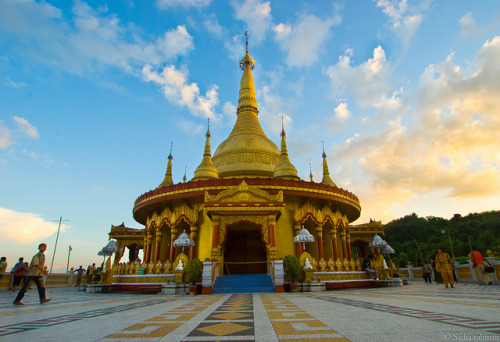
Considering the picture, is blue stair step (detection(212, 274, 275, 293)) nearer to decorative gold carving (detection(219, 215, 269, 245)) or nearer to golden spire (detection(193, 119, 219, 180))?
decorative gold carving (detection(219, 215, 269, 245))

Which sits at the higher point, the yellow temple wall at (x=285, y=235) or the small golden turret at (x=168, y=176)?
the small golden turret at (x=168, y=176)

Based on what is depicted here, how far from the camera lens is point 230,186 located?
18859 millimetres

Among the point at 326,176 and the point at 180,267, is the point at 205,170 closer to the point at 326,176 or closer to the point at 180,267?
the point at 180,267

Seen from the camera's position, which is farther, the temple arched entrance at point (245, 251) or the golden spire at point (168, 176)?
the golden spire at point (168, 176)

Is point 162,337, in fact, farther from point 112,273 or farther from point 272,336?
point 112,273

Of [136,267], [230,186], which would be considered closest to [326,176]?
[230,186]

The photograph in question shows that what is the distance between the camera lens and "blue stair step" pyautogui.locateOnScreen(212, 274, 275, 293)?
542 inches

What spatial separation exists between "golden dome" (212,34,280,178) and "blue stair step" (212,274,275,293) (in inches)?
434

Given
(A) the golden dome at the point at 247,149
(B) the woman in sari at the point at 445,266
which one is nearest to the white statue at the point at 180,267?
(A) the golden dome at the point at 247,149

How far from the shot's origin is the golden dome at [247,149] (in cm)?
2552

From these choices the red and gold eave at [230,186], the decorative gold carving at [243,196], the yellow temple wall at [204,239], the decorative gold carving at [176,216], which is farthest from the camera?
the decorative gold carving at [176,216]

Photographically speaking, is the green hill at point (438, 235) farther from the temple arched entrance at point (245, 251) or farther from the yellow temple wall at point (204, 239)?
the yellow temple wall at point (204, 239)

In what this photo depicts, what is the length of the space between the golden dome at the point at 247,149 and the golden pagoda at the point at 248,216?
0.31 ft

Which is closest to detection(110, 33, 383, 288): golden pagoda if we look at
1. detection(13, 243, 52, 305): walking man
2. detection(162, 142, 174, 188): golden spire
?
detection(162, 142, 174, 188): golden spire
